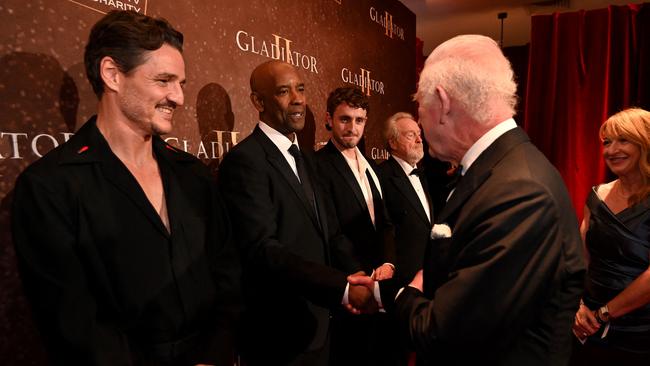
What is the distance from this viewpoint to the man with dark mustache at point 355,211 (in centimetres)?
265

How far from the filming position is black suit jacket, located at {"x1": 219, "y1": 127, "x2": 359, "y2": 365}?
180cm

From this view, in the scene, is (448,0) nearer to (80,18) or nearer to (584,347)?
(584,347)

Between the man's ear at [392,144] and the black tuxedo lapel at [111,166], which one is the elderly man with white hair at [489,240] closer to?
the black tuxedo lapel at [111,166]

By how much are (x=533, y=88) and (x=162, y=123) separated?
5480mm

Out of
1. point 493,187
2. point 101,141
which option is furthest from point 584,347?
point 101,141

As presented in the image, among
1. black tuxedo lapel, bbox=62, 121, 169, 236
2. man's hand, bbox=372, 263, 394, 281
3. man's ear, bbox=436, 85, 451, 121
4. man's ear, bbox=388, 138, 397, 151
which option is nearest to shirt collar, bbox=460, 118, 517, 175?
man's ear, bbox=436, 85, 451, 121

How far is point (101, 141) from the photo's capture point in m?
1.35

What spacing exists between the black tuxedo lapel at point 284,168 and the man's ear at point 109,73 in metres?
0.73

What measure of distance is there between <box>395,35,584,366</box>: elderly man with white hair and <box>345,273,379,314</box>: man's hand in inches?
15.9

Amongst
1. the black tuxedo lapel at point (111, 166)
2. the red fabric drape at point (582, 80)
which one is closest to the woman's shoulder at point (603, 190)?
the black tuxedo lapel at point (111, 166)

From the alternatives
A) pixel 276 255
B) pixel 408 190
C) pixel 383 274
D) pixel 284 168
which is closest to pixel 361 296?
pixel 383 274

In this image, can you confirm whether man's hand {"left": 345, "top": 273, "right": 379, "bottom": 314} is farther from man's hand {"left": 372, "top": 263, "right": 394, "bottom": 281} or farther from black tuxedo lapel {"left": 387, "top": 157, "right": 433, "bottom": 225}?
black tuxedo lapel {"left": 387, "top": 157, "right": 433, "bottom": 225}

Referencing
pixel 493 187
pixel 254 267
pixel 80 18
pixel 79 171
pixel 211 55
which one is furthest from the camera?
pixel 211 55

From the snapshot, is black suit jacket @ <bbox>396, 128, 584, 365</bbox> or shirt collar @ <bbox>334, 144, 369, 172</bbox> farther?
shirt collar @ <bbox>334, 144, 369, 172</bbox>
